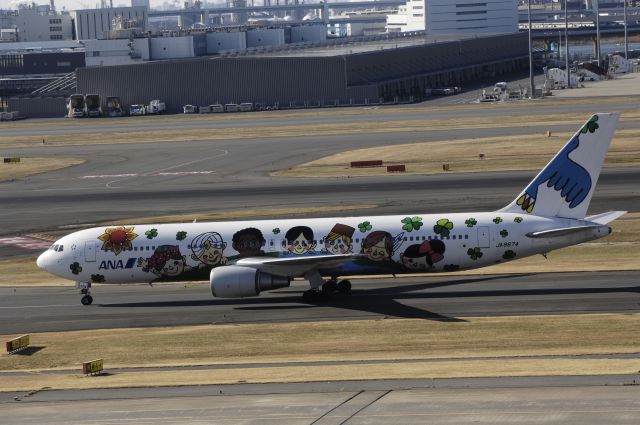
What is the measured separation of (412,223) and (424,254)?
1.66m

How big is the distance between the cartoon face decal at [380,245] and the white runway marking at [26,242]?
30.2 m

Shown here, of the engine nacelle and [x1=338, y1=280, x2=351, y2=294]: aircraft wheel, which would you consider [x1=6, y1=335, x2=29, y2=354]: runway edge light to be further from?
[x1=338, y1=280, x2=351, y2=294]: aircraft wheel

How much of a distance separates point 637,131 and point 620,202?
42030mm

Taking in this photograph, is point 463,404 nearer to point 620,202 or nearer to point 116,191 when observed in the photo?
point 620,202

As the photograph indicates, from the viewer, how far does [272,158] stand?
120 metres

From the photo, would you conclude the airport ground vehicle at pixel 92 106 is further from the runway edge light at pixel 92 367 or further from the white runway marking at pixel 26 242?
the runway edge light at pixel 92 367

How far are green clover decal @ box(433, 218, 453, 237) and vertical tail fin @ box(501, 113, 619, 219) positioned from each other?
3.18 meters

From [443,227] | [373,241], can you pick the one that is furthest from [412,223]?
[373,241]

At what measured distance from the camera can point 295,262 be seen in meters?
54.2

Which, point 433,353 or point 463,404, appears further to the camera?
point 433,353

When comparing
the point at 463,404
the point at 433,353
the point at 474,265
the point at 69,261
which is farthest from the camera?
the point at 69,261

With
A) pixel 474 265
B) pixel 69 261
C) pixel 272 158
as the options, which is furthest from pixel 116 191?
pixel 474 265

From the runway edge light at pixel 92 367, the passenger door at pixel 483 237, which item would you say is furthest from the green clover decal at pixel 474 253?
the runway edge light at pixel 92 367

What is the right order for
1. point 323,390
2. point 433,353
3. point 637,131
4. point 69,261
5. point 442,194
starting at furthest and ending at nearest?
1. point 637,131
2. point 442,194
3. point 69,261
4. point 433,353
5. point 323,390
